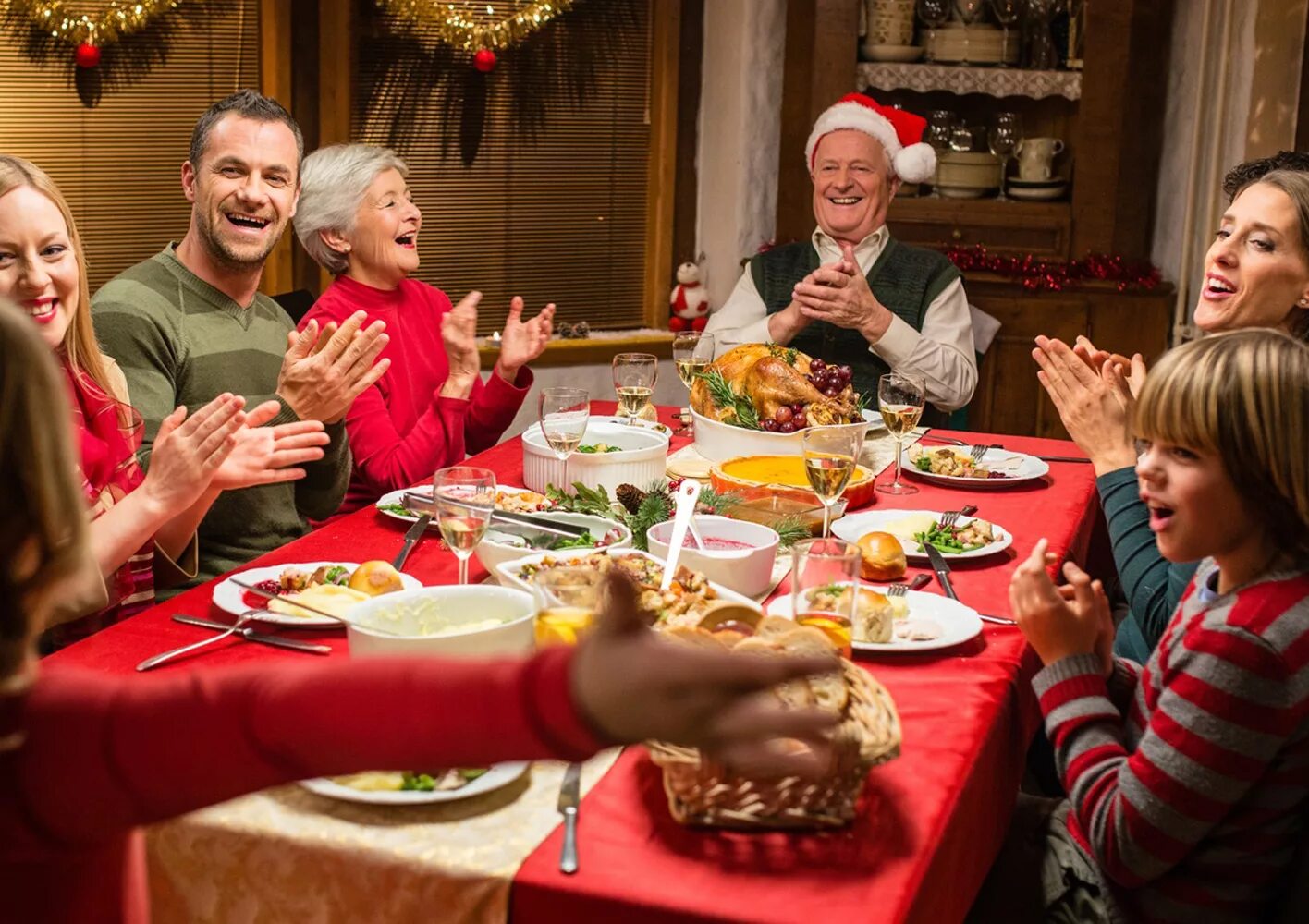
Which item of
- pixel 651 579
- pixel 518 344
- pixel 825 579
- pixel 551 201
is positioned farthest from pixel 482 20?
pixel 825 579

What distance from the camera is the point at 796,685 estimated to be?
4.26 feet

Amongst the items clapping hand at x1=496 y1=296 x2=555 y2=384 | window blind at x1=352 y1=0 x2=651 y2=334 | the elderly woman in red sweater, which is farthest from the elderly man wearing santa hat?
window blind at x1=352 y1=0 x2=651 y2=334

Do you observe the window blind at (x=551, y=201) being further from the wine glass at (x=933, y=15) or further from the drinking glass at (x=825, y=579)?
the drinking glass at (x=825, y=579)

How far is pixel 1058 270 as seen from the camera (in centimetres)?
465

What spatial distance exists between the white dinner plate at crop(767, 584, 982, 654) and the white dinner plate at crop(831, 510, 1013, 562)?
21 centimetres

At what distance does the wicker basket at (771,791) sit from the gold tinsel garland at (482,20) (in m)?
3.54

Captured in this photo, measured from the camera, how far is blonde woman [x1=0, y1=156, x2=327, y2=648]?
1.90m

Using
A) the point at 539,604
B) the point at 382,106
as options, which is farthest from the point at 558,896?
the point at 382,106

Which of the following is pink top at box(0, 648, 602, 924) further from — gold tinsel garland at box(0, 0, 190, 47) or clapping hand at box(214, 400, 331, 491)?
gold tinsel garland at box(0, 0, 190, 47)

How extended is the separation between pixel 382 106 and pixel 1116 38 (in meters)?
2.45

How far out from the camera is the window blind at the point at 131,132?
4.07 m

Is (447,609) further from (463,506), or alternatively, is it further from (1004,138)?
(1004,138)

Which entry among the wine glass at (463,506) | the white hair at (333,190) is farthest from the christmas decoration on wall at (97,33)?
the wine glass at (463,506)

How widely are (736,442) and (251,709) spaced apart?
1960 millimetres
